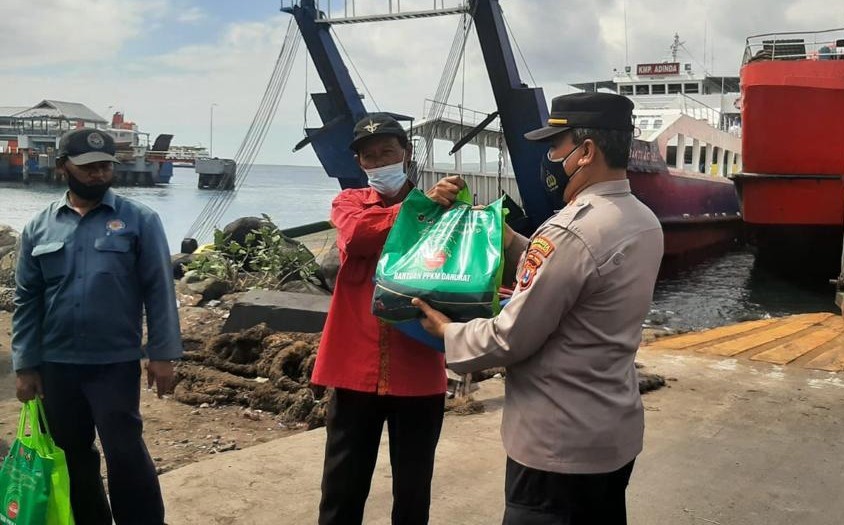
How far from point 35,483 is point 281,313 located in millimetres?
3959

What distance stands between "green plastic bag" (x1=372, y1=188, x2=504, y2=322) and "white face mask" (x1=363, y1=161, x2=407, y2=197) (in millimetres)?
278

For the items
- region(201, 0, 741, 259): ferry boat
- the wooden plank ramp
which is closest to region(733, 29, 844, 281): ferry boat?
region(201, 0, 741, 259): ferry boat

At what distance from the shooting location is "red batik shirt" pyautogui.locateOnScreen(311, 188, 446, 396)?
2328 mm

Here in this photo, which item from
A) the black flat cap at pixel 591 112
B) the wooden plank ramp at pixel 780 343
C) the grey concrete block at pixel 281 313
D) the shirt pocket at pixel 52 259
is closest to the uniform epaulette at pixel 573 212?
the black flat cap at pixel 591 112

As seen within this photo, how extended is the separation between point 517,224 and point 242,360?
849 centimetres

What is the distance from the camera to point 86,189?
2688 mm

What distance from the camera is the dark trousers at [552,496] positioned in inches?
69.7

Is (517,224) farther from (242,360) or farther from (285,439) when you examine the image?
(285,439)

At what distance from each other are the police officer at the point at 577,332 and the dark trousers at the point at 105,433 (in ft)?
4.53

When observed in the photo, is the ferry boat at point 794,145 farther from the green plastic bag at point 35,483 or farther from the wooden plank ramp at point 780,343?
the green plastic bag at point 35,483

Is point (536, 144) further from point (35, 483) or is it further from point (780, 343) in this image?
point (35, 483)

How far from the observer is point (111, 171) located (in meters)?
2.75

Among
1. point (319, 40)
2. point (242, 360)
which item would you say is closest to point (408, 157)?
point (242, 360)

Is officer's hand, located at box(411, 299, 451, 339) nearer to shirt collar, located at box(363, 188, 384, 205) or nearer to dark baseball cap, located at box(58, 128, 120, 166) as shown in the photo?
shirt collar, located at box(363, 188, 384, 205)
